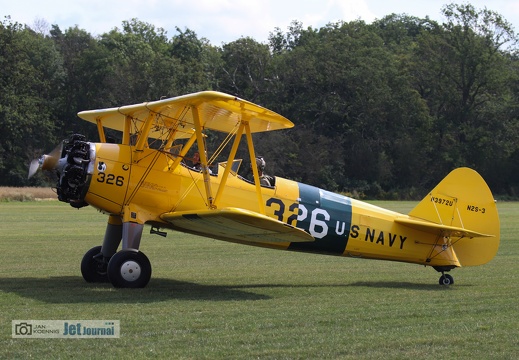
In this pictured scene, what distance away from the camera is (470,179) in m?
13.2

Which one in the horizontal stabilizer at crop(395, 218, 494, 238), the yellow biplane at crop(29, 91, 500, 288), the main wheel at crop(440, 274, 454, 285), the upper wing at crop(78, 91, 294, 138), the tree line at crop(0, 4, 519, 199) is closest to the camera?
the upper wing at crop(78, 91, 294, 138)

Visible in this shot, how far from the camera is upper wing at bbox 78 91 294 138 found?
10797 millimetres

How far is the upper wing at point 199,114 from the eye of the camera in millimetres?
10797

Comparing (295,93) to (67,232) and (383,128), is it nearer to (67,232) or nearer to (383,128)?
(383,128)

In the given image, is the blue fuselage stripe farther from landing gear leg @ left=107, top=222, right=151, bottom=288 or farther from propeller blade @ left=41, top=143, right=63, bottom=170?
propeller blade @ left=41, top=143, right=63, bottom=170

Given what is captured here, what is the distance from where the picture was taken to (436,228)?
12.6m

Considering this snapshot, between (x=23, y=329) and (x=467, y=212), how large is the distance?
26.1ft

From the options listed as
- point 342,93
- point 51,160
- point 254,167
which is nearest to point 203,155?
point 254,167

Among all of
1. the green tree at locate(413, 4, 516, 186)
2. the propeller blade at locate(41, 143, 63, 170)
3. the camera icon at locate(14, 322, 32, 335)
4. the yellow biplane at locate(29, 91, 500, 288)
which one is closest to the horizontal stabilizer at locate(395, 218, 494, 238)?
the yellow biplane at locate(29, 91, 500, 288)

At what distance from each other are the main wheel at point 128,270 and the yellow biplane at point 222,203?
0.05 ft

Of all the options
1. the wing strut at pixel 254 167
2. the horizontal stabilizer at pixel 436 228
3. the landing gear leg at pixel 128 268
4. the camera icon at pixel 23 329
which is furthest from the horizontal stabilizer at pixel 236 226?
the camera icon at pixel 23 329

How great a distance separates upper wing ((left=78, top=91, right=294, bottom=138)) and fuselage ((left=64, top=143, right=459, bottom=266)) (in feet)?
2.06

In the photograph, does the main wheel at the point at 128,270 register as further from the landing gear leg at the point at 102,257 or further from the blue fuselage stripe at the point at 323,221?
Answer: the blue fuselage stripe at the point at 323,221

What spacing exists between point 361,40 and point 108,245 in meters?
62.7
